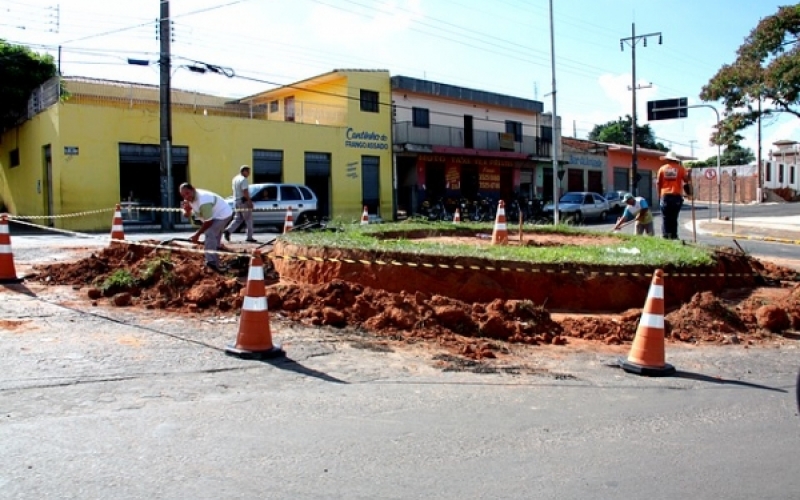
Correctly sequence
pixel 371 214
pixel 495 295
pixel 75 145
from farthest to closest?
pixel 371 214, pixel 75 145, pixel 495 295

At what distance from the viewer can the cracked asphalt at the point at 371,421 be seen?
12.6 feet

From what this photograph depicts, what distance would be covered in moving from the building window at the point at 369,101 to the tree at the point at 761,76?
656 inches

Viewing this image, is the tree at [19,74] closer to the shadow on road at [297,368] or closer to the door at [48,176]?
the door at [48,176]

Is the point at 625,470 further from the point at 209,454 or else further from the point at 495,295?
the point at 495,295

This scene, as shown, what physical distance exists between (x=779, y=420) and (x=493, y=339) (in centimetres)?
301

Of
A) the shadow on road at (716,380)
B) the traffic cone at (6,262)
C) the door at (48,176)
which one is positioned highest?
the door at (48,176)

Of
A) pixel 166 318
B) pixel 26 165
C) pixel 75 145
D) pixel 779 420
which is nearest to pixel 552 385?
pixel 779 420

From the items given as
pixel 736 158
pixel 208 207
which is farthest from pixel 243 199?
pixel 736 158

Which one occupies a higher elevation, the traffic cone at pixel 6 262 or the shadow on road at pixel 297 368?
the traffic cone at pixel 6 262

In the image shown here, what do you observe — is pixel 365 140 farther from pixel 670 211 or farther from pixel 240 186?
pixel 670 211

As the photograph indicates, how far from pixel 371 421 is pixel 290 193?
64.2ft

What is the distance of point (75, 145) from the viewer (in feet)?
87.7

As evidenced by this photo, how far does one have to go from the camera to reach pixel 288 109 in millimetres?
36906

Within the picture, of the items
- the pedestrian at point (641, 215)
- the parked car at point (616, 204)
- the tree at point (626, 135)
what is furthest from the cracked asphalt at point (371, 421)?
the tree at point (626, 135)
